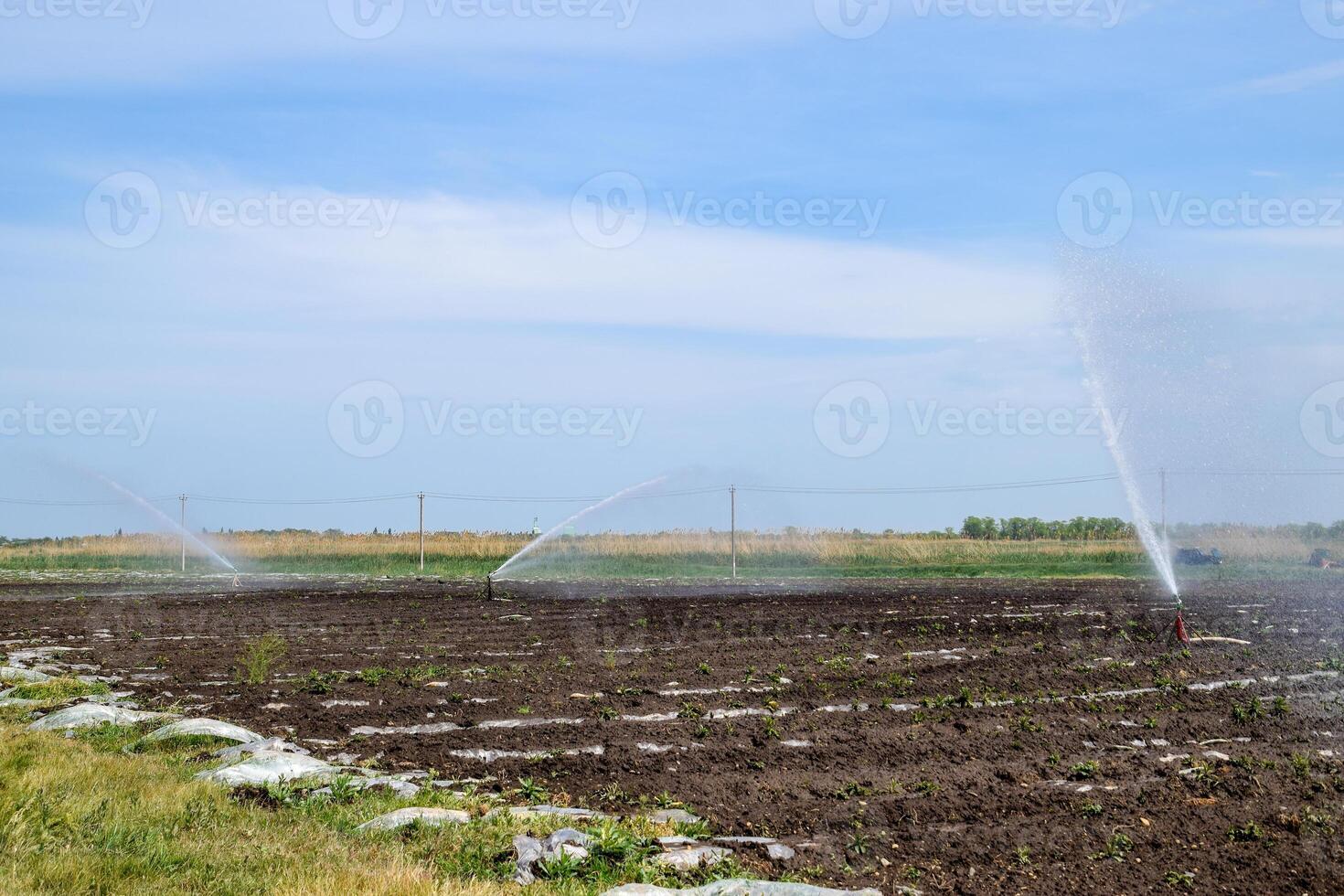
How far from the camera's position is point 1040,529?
246 feet

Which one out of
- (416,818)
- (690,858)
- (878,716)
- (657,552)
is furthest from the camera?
(657,552)

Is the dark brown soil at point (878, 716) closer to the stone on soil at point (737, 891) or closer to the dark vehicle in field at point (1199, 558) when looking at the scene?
the stone on soil at point (737, 891)

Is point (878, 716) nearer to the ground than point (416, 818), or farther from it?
nearer to the ground

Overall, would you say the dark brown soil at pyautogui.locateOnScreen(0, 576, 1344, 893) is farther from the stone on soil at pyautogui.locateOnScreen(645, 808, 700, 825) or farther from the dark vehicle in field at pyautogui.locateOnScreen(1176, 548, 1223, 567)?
the dark vehicle in field at pyautogui.locateOnScreen(1176, 548, 1223, 567)

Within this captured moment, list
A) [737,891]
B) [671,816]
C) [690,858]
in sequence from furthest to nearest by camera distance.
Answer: [671,816] → [690,858] → [737,891]

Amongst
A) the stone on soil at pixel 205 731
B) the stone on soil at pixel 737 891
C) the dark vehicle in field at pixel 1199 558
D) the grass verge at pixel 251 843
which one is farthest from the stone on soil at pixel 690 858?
the dark vehicle in field at pixel 1199 558

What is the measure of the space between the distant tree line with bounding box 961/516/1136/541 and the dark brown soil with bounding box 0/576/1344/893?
1676 inches

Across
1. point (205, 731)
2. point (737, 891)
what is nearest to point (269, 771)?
point (205, 731)

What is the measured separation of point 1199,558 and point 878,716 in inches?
1691

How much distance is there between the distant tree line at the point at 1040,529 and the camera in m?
67.5

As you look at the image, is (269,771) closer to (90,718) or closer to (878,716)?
(90,718)

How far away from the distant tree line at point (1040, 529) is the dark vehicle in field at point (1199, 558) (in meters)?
12.8

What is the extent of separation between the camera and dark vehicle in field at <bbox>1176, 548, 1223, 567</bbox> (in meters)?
49.6

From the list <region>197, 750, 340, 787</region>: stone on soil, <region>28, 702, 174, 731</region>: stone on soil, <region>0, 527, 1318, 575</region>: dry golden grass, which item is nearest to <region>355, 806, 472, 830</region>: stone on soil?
<region>197, 750, 340, 787</region>: stone on soil
